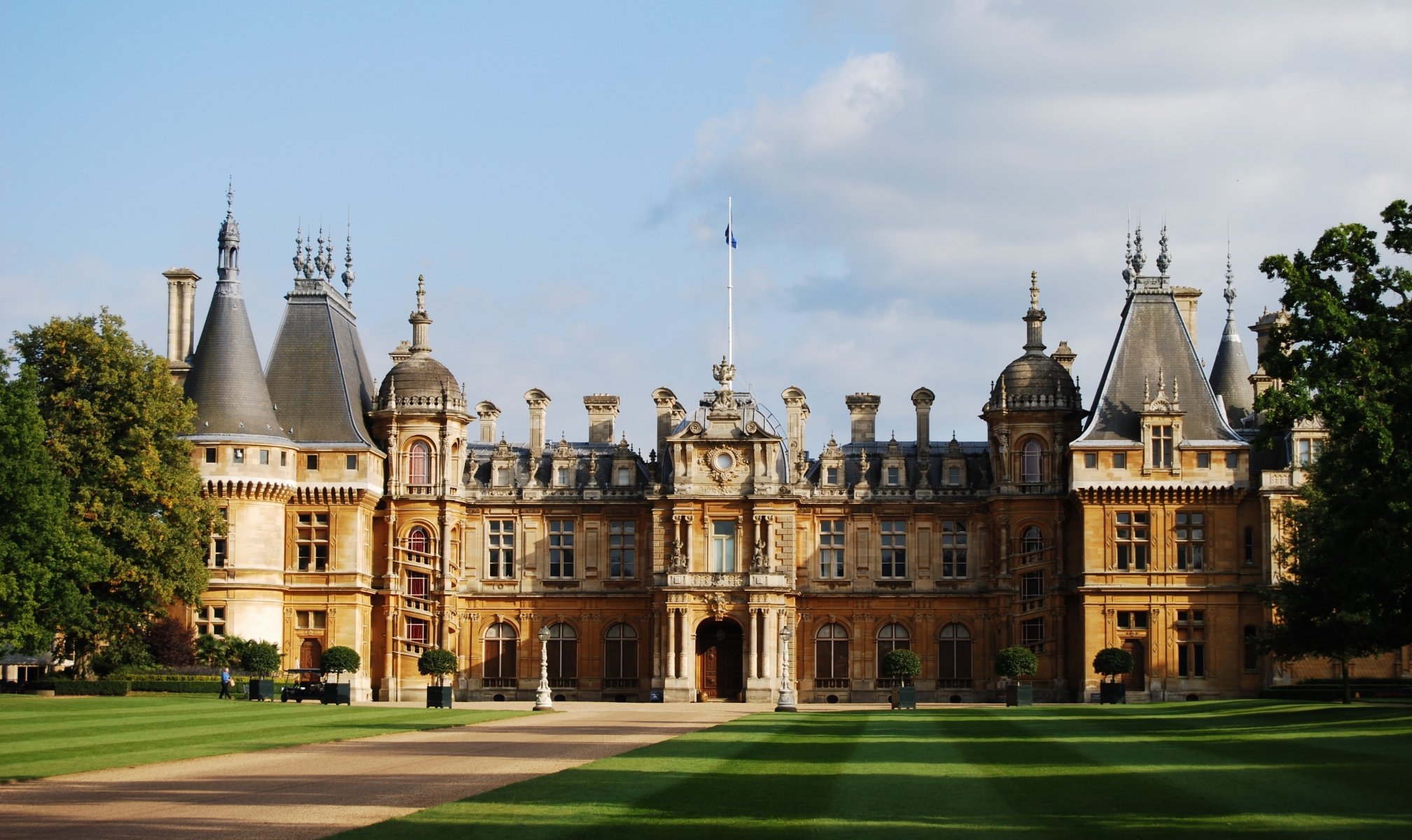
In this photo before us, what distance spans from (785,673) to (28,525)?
26836 millimetres

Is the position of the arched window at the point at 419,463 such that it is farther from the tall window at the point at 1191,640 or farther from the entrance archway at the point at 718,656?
the tall window at the point at 1191,640

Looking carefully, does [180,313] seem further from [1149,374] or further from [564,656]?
[1149,374]

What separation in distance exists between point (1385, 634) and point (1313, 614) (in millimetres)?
7181

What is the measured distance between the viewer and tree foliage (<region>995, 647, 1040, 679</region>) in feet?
222

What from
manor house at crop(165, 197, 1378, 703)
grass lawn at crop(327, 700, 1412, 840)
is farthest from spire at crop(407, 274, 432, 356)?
grass lawn at crop(327, 700, 1412, 840)

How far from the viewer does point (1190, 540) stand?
70312 millimetres

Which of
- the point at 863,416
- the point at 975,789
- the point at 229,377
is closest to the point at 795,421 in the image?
the point at 863,416

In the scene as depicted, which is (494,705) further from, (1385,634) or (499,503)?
(1385,634)

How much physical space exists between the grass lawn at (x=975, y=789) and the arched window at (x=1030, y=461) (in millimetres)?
33443

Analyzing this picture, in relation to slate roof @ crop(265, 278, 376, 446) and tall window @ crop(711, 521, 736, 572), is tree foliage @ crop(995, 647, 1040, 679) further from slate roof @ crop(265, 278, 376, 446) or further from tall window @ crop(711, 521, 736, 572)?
slate roof @ crop(265, 278, 376, 446)

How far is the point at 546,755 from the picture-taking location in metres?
33.5

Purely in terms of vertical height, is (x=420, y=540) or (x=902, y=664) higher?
(x=420, y=540)

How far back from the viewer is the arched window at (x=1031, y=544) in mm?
72938

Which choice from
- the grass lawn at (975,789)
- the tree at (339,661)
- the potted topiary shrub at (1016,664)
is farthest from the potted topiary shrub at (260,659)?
the grass lawn at (975,789)
